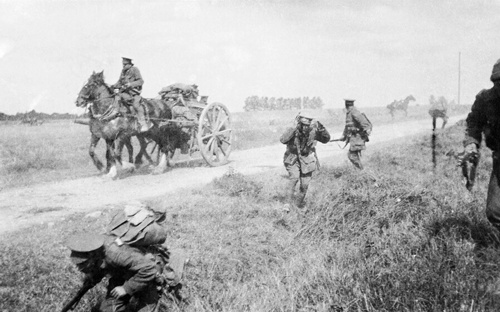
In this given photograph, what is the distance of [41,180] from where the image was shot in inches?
366

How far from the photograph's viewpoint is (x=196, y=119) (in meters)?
11.0

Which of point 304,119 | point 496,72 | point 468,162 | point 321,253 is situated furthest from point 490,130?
point 304,119

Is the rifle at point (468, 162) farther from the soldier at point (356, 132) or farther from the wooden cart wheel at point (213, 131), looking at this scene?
the wooden cart wheel at point (213, 131)

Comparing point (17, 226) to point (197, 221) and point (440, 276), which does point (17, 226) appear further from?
point (440, 276)

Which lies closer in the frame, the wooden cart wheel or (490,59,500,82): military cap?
(490,59,500,82): military cap

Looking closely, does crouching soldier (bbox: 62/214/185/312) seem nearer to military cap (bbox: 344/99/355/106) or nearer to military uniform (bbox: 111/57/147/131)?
military cap (bbox: 344/99/355/106)

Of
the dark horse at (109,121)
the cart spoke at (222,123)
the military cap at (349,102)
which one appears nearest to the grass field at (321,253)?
the military cap at (349,102)

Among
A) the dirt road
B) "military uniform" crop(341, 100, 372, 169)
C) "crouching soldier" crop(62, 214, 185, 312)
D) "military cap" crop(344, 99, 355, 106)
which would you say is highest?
"military cap" crop(344, 99, 355, 106)

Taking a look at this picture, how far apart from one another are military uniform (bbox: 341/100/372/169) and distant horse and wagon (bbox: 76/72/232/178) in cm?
407

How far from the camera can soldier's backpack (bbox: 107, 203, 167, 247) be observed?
303 cm

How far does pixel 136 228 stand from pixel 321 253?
87.3 inches

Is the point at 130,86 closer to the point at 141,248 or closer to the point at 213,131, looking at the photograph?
the point at 213,131

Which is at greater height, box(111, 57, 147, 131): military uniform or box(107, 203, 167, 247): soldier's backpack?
box(111, 57, 147, 131): military uniform

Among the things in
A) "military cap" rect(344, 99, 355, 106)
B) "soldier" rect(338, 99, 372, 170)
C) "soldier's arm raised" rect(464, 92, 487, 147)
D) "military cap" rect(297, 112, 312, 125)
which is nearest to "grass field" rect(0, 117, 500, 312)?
"soldier's arm raised" rect(464, 92, 487, 147)
